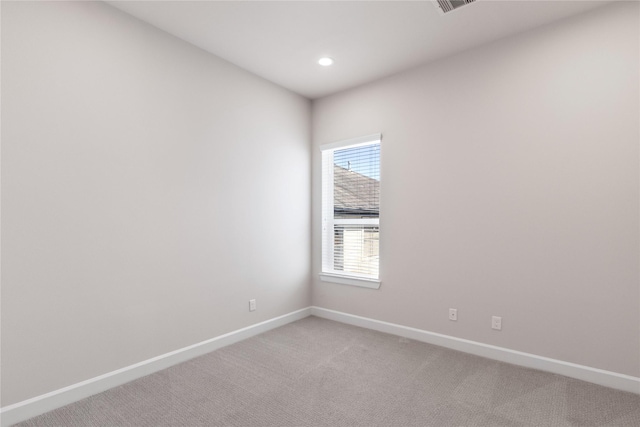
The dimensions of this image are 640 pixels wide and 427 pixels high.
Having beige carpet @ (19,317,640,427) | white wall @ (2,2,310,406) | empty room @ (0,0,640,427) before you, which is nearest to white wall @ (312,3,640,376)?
empty room @ (0,0,640,427)

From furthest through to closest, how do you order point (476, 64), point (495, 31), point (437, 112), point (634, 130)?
point (437, 112) < point (476, 64) < point (495, 31) < point (634, 130)

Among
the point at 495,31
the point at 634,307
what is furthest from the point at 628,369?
the point at 495,31

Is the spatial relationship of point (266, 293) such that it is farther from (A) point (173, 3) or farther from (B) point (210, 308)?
(A) point (173, 3)

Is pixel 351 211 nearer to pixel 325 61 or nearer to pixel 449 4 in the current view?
pixel 325 61

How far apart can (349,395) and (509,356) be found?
1.51m

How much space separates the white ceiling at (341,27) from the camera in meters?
2.47

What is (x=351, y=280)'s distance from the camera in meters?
3.91

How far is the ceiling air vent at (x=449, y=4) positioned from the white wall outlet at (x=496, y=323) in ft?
8.37

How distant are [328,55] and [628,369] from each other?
3485mm

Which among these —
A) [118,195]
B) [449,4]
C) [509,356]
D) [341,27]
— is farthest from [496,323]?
[118,195]

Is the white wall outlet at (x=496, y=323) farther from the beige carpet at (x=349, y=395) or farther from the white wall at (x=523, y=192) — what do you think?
the beige carpet at (x=349, y=395)

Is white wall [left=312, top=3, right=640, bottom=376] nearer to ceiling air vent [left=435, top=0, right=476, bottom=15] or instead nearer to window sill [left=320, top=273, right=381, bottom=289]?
window sill [left=320, top=273, right=381, bottom=289]

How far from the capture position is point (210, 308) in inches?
124

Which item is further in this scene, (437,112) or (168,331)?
(437,112)
